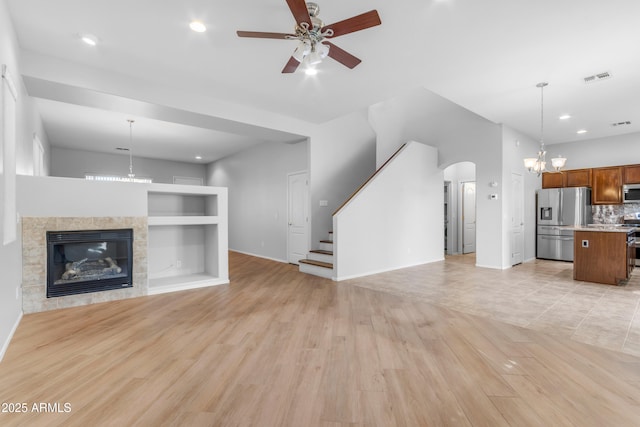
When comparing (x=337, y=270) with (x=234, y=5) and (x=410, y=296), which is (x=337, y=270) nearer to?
(x=410, y=296)

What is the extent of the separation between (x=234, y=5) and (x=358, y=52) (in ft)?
4.75

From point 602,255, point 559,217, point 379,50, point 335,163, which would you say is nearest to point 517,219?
point 559,217

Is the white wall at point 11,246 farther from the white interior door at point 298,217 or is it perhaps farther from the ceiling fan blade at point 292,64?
the white interior door at point 298,217

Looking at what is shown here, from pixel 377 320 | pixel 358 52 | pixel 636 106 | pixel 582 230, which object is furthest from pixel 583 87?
pixel 377 320

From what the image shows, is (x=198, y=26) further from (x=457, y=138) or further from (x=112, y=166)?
(x=112, y=166)

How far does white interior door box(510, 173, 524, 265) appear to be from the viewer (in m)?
6.83

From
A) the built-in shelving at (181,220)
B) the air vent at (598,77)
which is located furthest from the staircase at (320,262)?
the air vent at (598,77)

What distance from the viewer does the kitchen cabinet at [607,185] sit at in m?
7.21

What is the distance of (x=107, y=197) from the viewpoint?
13.9 ft

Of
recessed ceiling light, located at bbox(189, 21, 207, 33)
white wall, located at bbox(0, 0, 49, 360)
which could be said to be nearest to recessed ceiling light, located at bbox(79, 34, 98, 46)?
white wall, located at bbox(0, 0, 49, 360)

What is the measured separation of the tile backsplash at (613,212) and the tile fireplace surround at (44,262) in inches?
403

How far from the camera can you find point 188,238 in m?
5.43

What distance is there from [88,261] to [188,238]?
154 cm

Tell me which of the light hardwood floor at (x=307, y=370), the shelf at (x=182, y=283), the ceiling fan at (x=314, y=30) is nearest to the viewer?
the light hardwood floor at (x=307, y=370)
